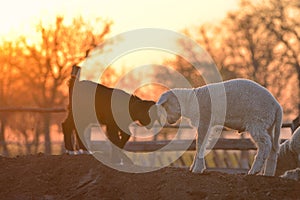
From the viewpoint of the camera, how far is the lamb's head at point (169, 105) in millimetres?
10500

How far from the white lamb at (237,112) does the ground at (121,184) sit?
88 cm

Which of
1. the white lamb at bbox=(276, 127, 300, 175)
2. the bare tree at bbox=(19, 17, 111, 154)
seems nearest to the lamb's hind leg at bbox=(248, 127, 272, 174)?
the white lamb at bbox=(276, 127, 300, 175)

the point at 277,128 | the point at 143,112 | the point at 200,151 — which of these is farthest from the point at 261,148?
the point at 143,112

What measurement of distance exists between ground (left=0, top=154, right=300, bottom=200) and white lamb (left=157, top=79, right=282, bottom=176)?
2.89 feet

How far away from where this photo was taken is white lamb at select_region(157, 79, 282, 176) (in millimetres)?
9930

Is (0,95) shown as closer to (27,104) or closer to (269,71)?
(27,104)

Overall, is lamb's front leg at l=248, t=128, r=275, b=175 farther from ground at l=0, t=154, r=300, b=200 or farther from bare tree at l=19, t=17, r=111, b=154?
bare tree at l=19, t=17, r=111, b=154

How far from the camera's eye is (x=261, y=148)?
32.5 feet

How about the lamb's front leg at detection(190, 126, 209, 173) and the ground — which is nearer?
the ground

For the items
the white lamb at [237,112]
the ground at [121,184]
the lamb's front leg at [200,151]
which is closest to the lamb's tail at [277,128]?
the white lamb at [237,112]

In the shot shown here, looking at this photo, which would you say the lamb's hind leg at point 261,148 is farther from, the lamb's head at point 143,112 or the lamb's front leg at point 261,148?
the lamb's head at point 143,112

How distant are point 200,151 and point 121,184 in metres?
1.70

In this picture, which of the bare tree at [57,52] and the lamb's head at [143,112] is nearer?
the lamb's head at [143,112]

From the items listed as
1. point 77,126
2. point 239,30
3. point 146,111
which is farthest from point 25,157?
point 239,30
